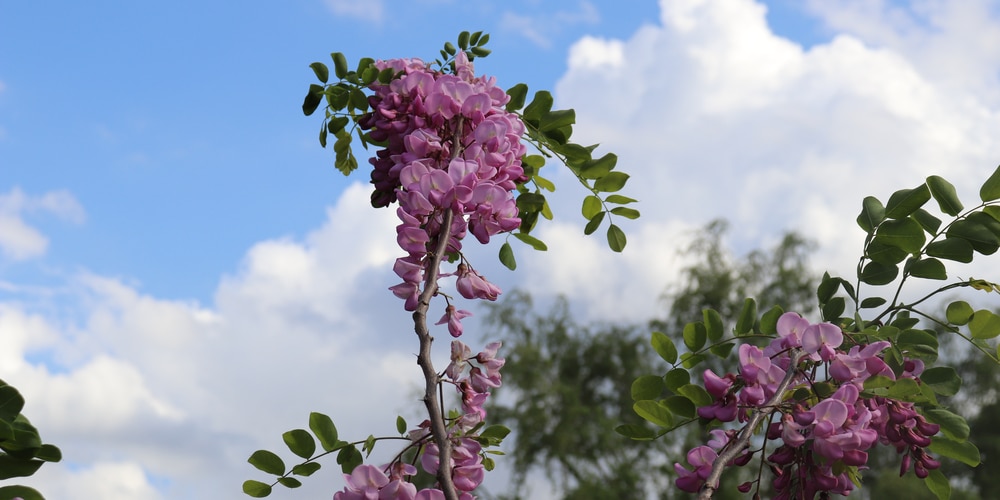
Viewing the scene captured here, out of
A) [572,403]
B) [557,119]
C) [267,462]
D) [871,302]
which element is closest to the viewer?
[267,462]

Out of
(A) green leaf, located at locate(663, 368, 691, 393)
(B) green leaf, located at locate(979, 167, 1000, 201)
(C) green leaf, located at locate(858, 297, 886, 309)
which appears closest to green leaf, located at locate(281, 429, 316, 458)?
(A) green leaf, located at locate(663, 368, 691, 393)

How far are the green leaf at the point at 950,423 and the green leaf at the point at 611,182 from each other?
0.84 meters

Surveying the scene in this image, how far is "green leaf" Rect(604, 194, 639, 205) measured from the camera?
225 cm

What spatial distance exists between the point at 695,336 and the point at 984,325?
574mm

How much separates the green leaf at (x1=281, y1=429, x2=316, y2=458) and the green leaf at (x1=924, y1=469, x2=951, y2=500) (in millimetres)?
1147

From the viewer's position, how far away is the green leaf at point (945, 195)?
71.8 inches

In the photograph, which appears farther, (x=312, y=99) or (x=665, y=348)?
(x=312, y=99)

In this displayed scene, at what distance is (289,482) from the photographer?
67.2 inches

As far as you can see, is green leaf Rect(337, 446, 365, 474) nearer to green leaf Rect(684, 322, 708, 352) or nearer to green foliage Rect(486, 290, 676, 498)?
green leaf Rect(684, 322, 708, 352)

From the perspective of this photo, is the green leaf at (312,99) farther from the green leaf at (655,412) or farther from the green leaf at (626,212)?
the green leaf at (655,412)

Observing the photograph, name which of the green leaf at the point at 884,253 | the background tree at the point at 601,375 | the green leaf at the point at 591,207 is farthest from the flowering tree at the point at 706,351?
the background tree at the point at 601,375

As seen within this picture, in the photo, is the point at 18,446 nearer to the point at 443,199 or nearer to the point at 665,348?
the point at 443,199

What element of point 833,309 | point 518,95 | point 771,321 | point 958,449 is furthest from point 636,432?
point 518,95

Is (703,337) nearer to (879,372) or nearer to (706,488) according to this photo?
(879,372)
